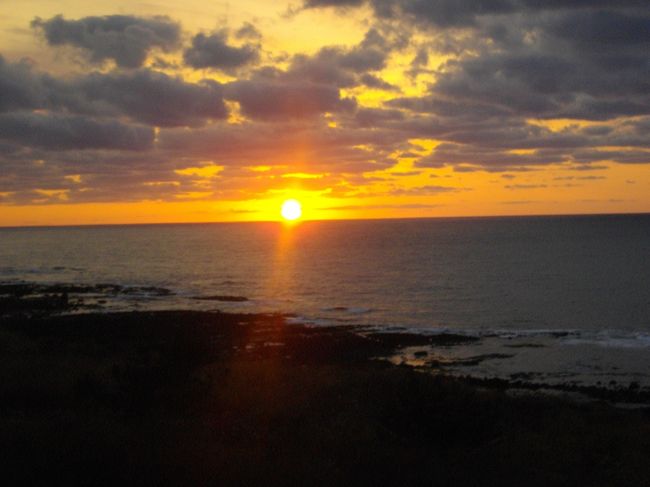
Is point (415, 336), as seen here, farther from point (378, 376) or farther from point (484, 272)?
point (484, 272)

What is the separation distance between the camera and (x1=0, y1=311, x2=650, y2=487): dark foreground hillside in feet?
28.7

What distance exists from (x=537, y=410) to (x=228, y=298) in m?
47.6

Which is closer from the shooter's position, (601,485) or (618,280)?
(601,485)

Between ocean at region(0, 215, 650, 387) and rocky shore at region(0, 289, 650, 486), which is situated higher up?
rocky shore at region(0, 289, 650, 486)

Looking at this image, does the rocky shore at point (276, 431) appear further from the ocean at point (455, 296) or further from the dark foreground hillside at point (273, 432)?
the ocean at point (455, 296)

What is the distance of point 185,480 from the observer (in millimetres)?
8320

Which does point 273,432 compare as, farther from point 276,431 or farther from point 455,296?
point 455,296

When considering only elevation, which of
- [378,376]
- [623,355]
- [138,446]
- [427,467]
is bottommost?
[623,355]

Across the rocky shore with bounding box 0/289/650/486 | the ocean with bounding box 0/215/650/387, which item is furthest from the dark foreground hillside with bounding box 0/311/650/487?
the ocean with bounding box 0/215/650/387

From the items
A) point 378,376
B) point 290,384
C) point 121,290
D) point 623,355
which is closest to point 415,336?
point 623,355

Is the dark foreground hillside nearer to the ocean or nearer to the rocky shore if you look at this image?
the rocky shore

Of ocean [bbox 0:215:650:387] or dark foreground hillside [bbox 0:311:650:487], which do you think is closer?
dark foreground hillside [bbox 0:311:650:487]

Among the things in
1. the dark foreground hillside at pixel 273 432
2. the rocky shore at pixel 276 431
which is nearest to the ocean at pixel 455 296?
the rocky shore at pixel 276 431

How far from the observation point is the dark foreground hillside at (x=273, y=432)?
873 cm
